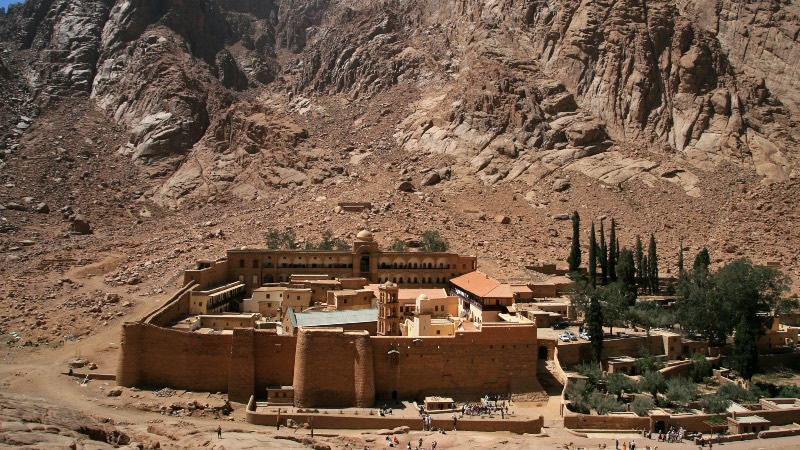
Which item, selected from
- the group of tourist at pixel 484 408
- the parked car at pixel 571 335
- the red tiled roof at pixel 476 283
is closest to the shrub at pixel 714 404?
the parked car at pixel 571 335

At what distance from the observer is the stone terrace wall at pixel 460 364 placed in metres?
34.6

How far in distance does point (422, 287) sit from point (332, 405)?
15.9 m

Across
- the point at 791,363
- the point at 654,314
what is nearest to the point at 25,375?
the point at 654,314

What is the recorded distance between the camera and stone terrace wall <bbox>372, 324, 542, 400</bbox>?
3456cm

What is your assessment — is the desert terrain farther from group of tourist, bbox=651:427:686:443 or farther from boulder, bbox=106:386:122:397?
group of tourist, bbox=651:427:686:443

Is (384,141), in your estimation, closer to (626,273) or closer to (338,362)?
(626,273)

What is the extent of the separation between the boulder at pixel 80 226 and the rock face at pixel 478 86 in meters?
10.7

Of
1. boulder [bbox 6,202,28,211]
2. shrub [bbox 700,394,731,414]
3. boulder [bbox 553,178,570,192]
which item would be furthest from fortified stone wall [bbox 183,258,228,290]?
boulder [bbox 6,202,28,211]

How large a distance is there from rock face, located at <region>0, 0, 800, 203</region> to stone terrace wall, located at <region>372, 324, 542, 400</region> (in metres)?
39.8

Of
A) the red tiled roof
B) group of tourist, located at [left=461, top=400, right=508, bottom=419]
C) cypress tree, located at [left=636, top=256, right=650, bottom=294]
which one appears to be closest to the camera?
group of tourist, located at [left=461, top=400, right=508, bottom=419]

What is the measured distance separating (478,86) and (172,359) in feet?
179

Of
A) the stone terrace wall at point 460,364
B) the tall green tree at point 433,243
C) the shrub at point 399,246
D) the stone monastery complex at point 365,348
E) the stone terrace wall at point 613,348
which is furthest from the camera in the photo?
the tall green tree at point 433,243

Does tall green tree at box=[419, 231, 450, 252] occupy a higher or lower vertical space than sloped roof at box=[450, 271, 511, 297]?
higher

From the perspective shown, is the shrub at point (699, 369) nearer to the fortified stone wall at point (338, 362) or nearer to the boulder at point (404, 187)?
the fortified stone wall at point (338, 362)
